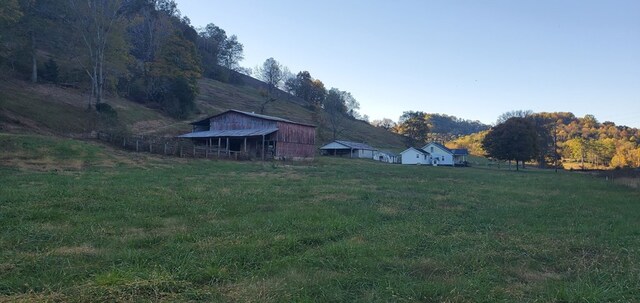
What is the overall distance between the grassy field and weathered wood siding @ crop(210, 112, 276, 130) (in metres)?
40.2

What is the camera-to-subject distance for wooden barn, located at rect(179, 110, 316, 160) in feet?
170

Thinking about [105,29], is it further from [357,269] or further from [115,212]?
[357,269]

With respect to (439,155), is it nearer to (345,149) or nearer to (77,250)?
(345,149)

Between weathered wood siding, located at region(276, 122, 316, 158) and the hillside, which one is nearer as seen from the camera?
the hillside

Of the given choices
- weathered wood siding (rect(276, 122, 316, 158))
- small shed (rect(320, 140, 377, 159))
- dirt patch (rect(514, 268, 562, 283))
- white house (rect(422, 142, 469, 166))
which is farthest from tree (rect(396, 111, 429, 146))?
dirt patch (rect(514, 268, 562, 283))

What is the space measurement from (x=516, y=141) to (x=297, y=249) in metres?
67.3

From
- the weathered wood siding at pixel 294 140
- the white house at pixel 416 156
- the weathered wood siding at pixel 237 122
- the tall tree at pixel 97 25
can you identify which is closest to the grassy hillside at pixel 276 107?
the weathered wood siding at pixel 237 122

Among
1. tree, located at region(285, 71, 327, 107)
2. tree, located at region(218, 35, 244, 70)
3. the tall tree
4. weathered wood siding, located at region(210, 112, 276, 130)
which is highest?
tree, located at region(218, 35, 244, 70)

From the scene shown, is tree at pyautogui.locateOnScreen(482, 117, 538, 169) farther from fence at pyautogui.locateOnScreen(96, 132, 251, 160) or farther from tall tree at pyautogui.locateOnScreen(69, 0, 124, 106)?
tall tree at pyautogui.locateOnScreen(69, 0, 124, 106)

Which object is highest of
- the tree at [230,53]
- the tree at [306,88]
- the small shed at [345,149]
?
the tree at [230,53]

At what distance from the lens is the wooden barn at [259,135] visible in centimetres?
5188

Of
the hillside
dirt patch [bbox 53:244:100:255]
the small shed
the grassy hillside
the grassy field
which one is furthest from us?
the grassy hillside

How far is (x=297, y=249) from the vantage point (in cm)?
762

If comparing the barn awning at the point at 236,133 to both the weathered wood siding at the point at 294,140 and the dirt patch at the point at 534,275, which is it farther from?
the dirt patch at the point at 534,275
